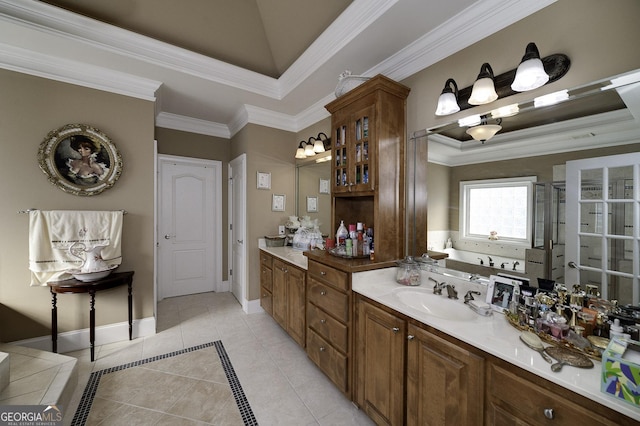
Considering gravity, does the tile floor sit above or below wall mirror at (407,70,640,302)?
below

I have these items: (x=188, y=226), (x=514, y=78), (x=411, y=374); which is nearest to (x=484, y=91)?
(x=514, y=78)

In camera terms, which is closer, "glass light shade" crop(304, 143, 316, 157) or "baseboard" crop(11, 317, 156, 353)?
"baseboard" crop(11, 317, 156, 353)

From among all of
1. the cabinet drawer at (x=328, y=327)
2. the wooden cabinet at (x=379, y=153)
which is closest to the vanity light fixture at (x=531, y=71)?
the wooden cabinet at (x=379, y=153)

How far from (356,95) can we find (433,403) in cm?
213

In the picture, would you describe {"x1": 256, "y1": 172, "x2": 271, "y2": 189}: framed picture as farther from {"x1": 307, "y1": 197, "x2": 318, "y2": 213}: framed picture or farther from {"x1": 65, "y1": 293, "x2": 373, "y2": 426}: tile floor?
{"x1": 65, "y1": 293, "x2": 373, "y2": 426}: tile floor

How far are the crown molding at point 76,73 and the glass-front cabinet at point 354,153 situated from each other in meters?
2.21

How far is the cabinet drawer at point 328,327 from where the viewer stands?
1855mm

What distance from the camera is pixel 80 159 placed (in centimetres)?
251

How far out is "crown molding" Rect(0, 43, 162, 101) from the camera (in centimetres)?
225

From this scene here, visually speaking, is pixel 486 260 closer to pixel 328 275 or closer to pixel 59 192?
pixel 328 275

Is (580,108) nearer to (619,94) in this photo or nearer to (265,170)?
(619,94)

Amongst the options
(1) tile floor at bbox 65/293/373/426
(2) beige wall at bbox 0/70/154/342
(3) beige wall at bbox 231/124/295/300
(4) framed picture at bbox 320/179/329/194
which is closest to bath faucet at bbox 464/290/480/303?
(1) tile floor at bbox 65/293/373/426

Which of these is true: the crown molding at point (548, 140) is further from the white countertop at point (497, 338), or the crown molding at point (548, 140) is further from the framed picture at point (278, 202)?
the framed picture at point (278, 202)

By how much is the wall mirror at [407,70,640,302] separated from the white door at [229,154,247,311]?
2.53m
